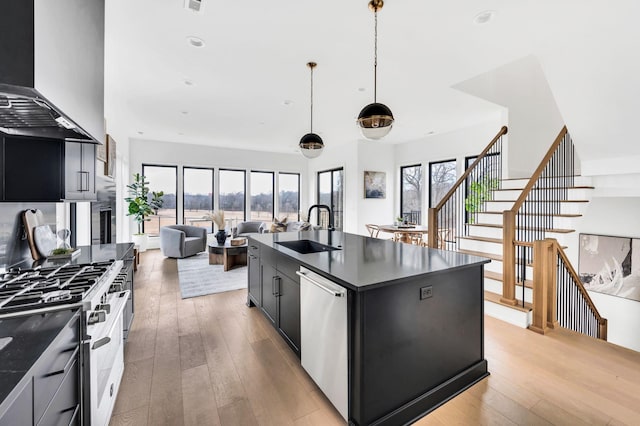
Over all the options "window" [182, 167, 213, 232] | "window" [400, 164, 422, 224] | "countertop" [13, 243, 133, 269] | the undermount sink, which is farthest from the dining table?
"window" [182, 167, 213, 232]

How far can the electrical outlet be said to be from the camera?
179cm

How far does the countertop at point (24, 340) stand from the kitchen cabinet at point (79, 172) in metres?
1.41

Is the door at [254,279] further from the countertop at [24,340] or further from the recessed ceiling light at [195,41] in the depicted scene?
the recessed ceiling light at [195,41]

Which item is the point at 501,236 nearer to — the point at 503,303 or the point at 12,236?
the point at 503,303

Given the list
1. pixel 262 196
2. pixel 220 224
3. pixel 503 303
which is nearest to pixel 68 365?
pixel 503 303

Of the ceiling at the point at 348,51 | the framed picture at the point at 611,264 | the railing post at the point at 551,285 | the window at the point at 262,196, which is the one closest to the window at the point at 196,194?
the window at the point at 262,196

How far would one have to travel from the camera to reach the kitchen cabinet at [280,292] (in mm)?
2309

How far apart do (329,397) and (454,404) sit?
84 centimetres

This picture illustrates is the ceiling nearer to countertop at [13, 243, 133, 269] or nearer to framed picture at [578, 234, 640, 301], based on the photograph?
countertop at [13, 243, 133, 269]

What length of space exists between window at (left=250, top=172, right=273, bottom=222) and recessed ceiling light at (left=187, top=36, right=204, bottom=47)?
Answer: 20.2 ft

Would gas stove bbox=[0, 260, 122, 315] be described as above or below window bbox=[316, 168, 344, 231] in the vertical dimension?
below

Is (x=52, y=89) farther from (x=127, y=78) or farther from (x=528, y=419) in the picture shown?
(x=127, y=78)

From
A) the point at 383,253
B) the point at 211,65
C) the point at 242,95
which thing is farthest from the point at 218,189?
the point at 383,253

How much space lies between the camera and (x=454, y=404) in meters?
1.90
